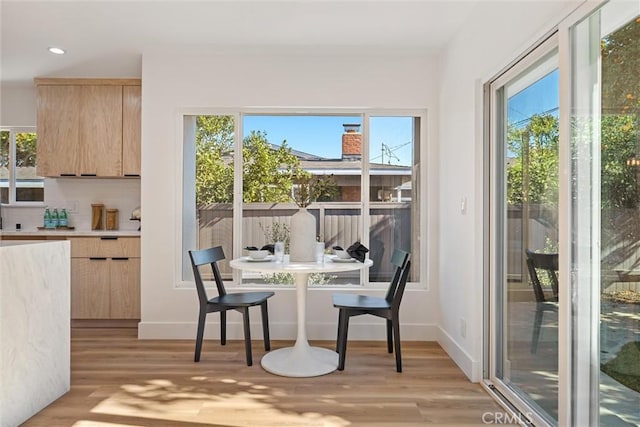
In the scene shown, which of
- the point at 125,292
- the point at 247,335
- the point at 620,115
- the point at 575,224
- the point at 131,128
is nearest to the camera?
the point at 620,115

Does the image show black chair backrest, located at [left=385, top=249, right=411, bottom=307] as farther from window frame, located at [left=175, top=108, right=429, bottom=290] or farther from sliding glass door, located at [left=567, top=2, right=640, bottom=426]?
sliding glass door, located at [left=567, top=2, right=640, bottom=426]

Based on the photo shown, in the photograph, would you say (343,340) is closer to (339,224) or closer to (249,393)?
(249,393)

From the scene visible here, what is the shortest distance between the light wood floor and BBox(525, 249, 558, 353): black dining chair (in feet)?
1.83

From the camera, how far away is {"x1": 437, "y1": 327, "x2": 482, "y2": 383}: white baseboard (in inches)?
114

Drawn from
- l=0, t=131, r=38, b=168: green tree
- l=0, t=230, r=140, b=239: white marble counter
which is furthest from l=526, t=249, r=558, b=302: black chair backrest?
l=0, t=131, r=38, b=168: green tree

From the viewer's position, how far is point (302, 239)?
3.19 meters

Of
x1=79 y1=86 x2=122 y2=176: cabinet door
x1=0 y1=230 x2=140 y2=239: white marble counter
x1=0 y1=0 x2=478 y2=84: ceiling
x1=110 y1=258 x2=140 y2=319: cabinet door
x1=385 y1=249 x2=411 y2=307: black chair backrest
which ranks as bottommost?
x1=110 y1=258 x2=140 y2=319: cabinet door

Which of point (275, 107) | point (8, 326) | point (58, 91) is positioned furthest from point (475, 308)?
point (58, 91)

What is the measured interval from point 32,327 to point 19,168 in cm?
335

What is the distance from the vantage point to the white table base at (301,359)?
9.87ft

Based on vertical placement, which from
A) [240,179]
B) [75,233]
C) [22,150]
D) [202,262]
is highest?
[22,150]

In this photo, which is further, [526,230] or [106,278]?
[106,278]

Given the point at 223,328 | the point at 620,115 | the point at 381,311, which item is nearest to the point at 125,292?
the point at 223,328

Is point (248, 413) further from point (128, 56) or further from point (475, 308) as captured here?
point (128, 56)
